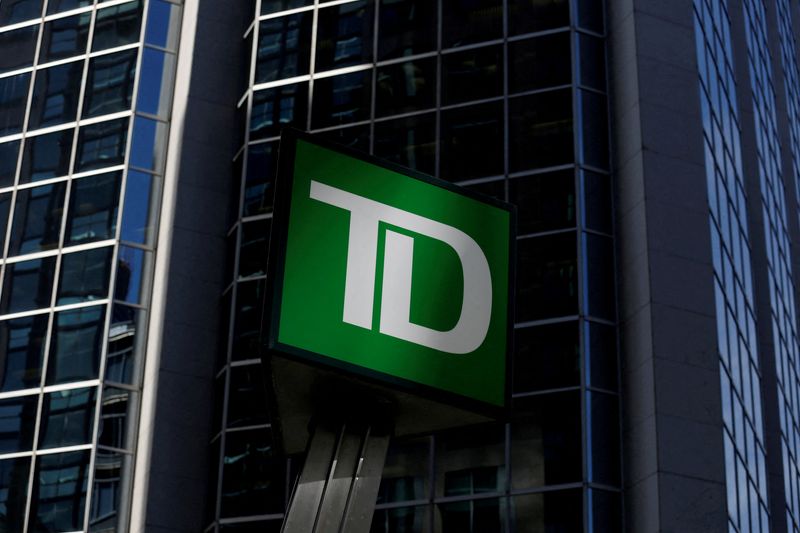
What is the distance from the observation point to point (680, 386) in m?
25.3

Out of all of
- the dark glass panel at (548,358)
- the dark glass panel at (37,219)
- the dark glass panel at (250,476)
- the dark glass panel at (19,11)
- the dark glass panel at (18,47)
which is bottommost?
the dark glass panel at (250,476)

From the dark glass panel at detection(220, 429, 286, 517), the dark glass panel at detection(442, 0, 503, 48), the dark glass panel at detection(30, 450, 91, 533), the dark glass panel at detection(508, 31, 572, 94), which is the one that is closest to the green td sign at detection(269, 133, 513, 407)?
the dark glass panel at detection(220, 429, 286, 517)

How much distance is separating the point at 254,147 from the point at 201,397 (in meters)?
5.75

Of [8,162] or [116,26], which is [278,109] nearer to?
[116,26]

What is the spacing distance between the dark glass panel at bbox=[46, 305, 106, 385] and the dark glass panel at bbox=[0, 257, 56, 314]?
2.56ft

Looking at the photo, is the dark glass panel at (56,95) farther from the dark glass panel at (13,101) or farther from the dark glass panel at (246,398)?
the dark glass panel at (246,398)

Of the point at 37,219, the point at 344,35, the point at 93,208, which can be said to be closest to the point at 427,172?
the point at 344,35

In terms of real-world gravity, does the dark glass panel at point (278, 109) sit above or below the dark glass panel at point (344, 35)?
below

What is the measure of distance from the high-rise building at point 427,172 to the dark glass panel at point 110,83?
7 cm

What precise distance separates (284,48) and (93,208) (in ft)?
18.4

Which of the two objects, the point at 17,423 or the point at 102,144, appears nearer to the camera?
the point at 17,423

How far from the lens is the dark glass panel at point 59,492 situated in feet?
92.0

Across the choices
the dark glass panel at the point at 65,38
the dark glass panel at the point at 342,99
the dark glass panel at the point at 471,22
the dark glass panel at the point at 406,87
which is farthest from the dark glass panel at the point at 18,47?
the dark glass panel at the point at 471,22

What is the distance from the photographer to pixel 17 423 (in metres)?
29.4
